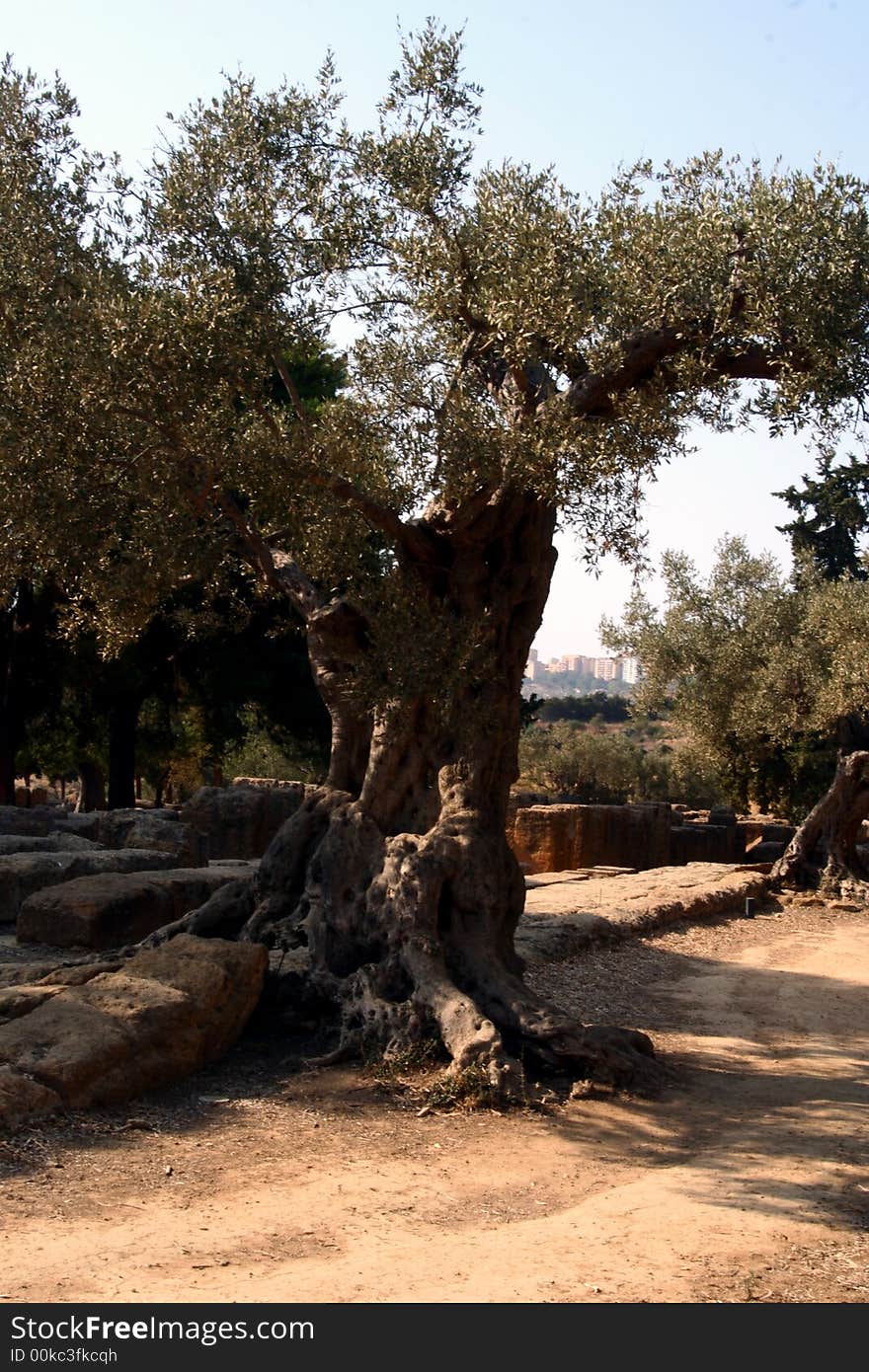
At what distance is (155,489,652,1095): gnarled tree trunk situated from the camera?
909cm

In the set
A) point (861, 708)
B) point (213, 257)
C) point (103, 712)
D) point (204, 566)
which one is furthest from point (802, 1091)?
point (103, 712)

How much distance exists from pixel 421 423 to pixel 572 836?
16.5m

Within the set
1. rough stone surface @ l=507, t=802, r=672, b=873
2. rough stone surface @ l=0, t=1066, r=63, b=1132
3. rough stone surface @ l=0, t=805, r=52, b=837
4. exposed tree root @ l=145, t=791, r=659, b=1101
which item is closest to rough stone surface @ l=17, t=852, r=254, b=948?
exposed tree root @ l=145, t=791, r=659, b=1101

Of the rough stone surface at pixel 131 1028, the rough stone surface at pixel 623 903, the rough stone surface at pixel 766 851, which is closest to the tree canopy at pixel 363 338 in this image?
the rough stone surface at pixel 131 1028

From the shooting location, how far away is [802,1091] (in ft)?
29.4

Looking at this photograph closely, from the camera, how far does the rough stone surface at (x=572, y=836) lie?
25172 mm

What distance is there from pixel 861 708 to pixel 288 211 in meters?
15.4

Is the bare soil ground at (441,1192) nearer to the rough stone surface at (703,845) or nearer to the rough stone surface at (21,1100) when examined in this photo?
the rough stone surface at (21,1100)

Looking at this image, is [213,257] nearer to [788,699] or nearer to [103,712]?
[103,712]

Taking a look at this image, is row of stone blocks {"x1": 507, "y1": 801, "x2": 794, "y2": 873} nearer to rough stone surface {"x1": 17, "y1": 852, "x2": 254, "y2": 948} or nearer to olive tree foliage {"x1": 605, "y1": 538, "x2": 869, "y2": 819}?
olive tree foliage {"x1": 605, "y1": 538, "x2": 869, "y2": 819}

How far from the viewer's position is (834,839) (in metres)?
22.9

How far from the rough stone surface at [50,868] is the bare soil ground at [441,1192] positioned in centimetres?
441

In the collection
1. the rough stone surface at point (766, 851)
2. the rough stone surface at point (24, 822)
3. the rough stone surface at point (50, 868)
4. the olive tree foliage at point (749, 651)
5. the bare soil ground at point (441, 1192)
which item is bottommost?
the bare soil ground at point (441, 1192)
